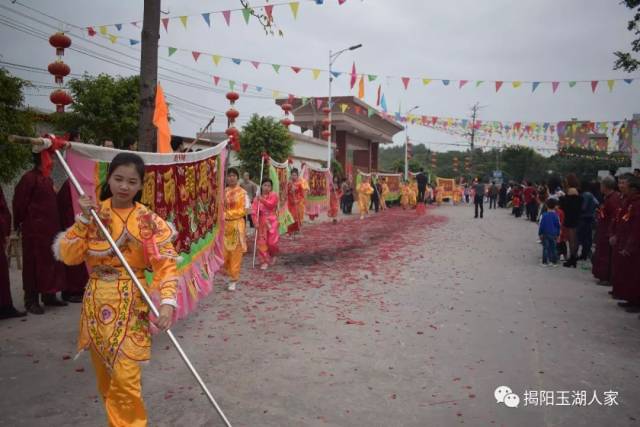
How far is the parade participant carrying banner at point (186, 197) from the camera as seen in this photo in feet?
12.2

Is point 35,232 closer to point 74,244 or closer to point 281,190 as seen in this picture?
point 74,244

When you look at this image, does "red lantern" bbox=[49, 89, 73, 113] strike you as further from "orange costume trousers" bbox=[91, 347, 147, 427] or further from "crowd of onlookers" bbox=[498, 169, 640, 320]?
"crowd of onlookers" bbox=[498, 169, 640, 320]

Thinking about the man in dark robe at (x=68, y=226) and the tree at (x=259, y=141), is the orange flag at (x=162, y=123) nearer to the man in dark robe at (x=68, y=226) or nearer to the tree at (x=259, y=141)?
the man in dark robe at (x=68, y=226)

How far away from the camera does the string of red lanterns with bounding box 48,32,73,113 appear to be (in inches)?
213

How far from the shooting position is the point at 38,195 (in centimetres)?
558

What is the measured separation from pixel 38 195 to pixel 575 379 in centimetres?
590

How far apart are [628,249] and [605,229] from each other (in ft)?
6.58

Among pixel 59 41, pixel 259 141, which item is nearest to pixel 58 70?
pixel 59 41

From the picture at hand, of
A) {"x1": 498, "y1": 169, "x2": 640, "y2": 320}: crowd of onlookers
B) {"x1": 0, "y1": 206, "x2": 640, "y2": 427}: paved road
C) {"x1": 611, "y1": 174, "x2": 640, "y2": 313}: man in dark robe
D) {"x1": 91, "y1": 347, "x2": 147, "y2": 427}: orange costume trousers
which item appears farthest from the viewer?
{"x1": 498, "y1": 169, "x2": 640, "y2": 320}: crowd of onlookers

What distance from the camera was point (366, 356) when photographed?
4.31m

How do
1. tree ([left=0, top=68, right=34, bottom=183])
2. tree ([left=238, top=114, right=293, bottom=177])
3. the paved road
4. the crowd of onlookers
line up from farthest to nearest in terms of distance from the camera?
1. tree ([left=238, top=114, right=293, bottom=177])
2. tree ([left=0, top=68, right=34, bottom=183])
3. the crowd of onlookers
4. the paved road

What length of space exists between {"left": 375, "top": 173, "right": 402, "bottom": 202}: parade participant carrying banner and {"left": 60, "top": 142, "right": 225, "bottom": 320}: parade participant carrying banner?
75.6 feet

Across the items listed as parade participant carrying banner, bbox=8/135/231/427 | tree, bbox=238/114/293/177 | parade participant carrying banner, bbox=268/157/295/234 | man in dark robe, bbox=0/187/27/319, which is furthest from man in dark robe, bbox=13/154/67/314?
tree, bbox=238/114/293/177

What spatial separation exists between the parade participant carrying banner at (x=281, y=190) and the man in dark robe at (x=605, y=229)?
6410 millimetres
